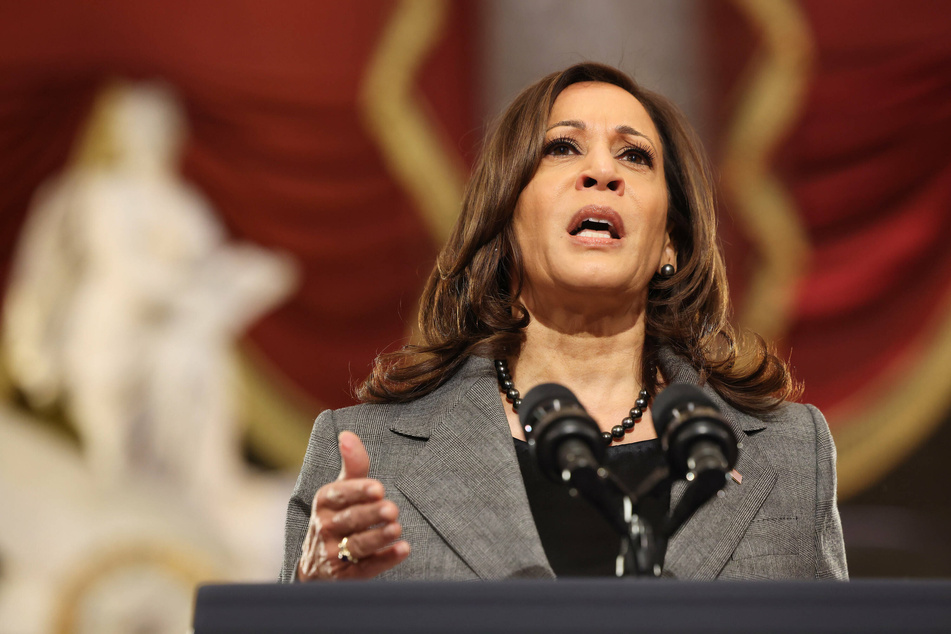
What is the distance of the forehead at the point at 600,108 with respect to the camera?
1.87 metres

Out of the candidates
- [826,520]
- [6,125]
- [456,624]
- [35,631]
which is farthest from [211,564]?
[456,624]

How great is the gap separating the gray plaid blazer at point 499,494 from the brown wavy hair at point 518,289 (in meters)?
0.05

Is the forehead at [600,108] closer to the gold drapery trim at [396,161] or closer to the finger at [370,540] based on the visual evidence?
the finger at [370,540]

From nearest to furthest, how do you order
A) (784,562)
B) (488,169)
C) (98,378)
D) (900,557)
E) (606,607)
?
(606,607) < (784,562) < (488,169) < (900,557) < (98,378)

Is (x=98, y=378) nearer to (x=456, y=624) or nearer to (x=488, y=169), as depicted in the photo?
(x=488, y=169)

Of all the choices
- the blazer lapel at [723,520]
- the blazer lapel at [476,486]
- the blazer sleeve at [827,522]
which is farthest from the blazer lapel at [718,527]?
the blazer lapel at [476,486]

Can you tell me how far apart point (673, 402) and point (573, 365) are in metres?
0.73

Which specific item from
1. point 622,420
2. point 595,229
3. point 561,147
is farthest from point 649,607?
point 561,147

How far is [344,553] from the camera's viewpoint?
129cm

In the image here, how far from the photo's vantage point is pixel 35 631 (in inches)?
146

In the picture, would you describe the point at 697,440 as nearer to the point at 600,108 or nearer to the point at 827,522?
the point at 827,522

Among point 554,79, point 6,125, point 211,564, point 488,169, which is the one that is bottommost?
point 211,564

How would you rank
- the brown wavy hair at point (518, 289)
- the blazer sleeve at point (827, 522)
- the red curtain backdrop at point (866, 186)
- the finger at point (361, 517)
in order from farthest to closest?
the red curtain backdrop at point (866, 186), the brown wavy hair at point (518, 289), the blazer sleeve at point (827, 522), the finger at point (361, 517)

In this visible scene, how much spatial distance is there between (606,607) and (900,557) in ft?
10.7
